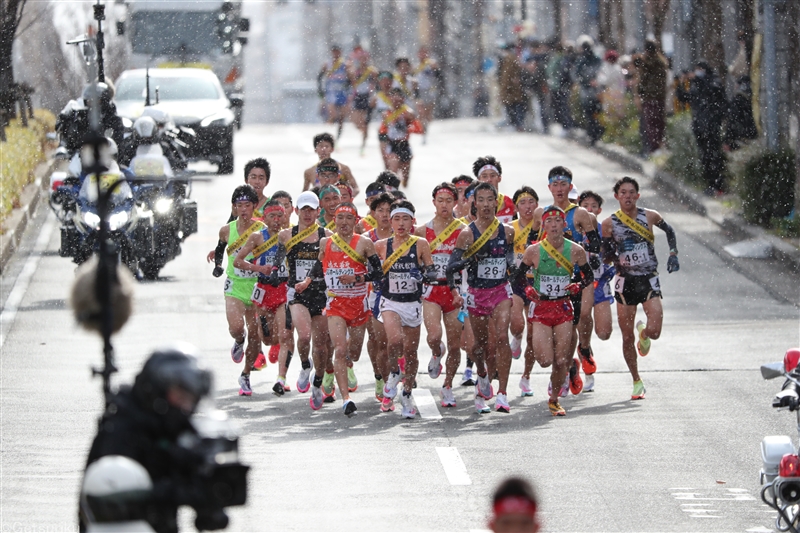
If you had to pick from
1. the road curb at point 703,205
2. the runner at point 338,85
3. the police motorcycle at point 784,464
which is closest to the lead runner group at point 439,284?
the police motorcycle at point 784,464

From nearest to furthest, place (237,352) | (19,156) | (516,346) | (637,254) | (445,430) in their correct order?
(445,430)
(637,254)
(237,352)
(516,346)
(19,156)

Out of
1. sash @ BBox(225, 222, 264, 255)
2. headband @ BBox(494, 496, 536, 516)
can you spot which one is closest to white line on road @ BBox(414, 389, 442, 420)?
sash @ BBox(225, 222, 264, 255)

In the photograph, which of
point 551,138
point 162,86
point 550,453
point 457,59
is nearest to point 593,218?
point 550,453

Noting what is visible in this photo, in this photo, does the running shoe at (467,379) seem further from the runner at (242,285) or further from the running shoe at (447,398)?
the runner at (242,285)

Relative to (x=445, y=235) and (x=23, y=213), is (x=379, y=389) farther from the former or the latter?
(x=23, y=213)

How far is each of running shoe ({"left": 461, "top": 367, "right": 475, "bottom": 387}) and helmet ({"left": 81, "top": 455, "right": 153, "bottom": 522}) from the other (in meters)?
10.3

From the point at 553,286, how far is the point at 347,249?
1.73 metres

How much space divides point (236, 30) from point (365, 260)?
75.0 ft

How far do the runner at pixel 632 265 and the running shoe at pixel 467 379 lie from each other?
165 centimetres

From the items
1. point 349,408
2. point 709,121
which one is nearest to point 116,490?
point 349,408

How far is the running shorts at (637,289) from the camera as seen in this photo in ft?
49.0

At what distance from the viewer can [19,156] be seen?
2744 centimetres

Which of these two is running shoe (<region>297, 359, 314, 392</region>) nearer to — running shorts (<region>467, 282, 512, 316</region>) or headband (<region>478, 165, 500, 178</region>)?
running shorts (<region>467, 282, 512, 316</region>)

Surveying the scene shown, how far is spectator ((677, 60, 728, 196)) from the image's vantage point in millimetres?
26953
